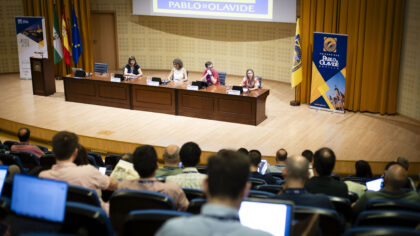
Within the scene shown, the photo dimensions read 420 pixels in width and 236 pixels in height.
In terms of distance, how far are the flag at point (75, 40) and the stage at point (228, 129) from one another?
2629 millimetres

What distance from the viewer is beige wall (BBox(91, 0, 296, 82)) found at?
13078 mm

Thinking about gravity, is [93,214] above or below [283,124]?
above

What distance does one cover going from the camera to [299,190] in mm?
2732

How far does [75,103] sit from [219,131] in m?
3.97

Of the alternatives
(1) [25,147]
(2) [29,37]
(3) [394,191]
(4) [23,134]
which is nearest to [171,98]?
(4) [23,134]

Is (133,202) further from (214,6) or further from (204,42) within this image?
(204,42)

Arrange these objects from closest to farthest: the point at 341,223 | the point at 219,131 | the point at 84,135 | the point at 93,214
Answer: the point at 93,214 < the point at 341,223 < the point at 84,135 < the point at 219,131

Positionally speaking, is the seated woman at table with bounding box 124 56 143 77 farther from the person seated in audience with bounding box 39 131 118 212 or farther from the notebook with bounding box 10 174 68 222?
the notebook with bounding box 10 174 68 222

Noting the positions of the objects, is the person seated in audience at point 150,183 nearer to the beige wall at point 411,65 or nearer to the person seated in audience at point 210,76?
the person seated in audience at point 210,76

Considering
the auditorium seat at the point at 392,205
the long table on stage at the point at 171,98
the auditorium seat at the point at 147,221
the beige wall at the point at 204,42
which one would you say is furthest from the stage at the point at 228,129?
the auditorium seat at the point at 147,221

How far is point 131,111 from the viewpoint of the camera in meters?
9.95

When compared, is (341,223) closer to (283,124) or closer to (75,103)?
(283,124)

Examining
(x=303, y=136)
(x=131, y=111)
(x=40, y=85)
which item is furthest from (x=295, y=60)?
(x=40, y=85)

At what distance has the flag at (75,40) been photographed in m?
12.7
